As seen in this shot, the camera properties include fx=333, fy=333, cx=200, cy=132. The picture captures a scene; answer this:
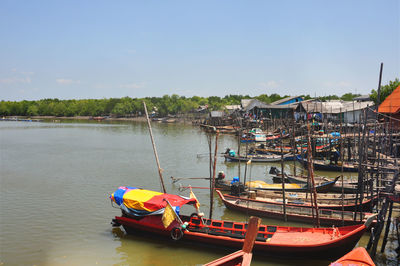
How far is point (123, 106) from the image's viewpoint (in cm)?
11731

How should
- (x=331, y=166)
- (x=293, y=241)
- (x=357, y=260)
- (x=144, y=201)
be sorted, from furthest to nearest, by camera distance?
(x=331, y=166), (x=144, y=201), (x=293, y=241), (x=357, y=260)

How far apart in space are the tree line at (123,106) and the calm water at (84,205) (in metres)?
64.8

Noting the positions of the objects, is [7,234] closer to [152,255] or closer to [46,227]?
[46,227]

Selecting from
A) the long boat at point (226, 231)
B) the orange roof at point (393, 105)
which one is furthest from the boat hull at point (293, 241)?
the orange roof at point (393, 105)

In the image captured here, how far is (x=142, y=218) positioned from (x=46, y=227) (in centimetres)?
565

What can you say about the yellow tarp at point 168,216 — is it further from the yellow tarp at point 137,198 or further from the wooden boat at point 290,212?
the wooden boat at point 290,212

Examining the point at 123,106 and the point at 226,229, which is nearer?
the point at 226,229

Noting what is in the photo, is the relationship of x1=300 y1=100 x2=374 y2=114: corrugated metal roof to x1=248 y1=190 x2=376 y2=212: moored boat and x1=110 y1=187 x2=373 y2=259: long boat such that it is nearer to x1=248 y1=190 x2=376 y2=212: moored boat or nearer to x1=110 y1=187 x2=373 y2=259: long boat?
x1=248 y1=190 x2=376 y2=212: moored boat

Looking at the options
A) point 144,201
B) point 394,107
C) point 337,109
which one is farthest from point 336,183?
point 337,109

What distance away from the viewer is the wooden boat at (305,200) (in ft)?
52.5

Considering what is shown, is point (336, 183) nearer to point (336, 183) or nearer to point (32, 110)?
point (336, 183)

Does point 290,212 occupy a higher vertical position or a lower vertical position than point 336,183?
lower

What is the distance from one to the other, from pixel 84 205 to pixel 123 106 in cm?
10021

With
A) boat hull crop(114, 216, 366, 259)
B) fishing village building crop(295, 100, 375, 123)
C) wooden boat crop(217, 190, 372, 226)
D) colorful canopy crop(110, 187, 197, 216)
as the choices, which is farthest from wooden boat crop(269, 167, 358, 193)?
fishing village building crop(295, 100, 375, 123)
